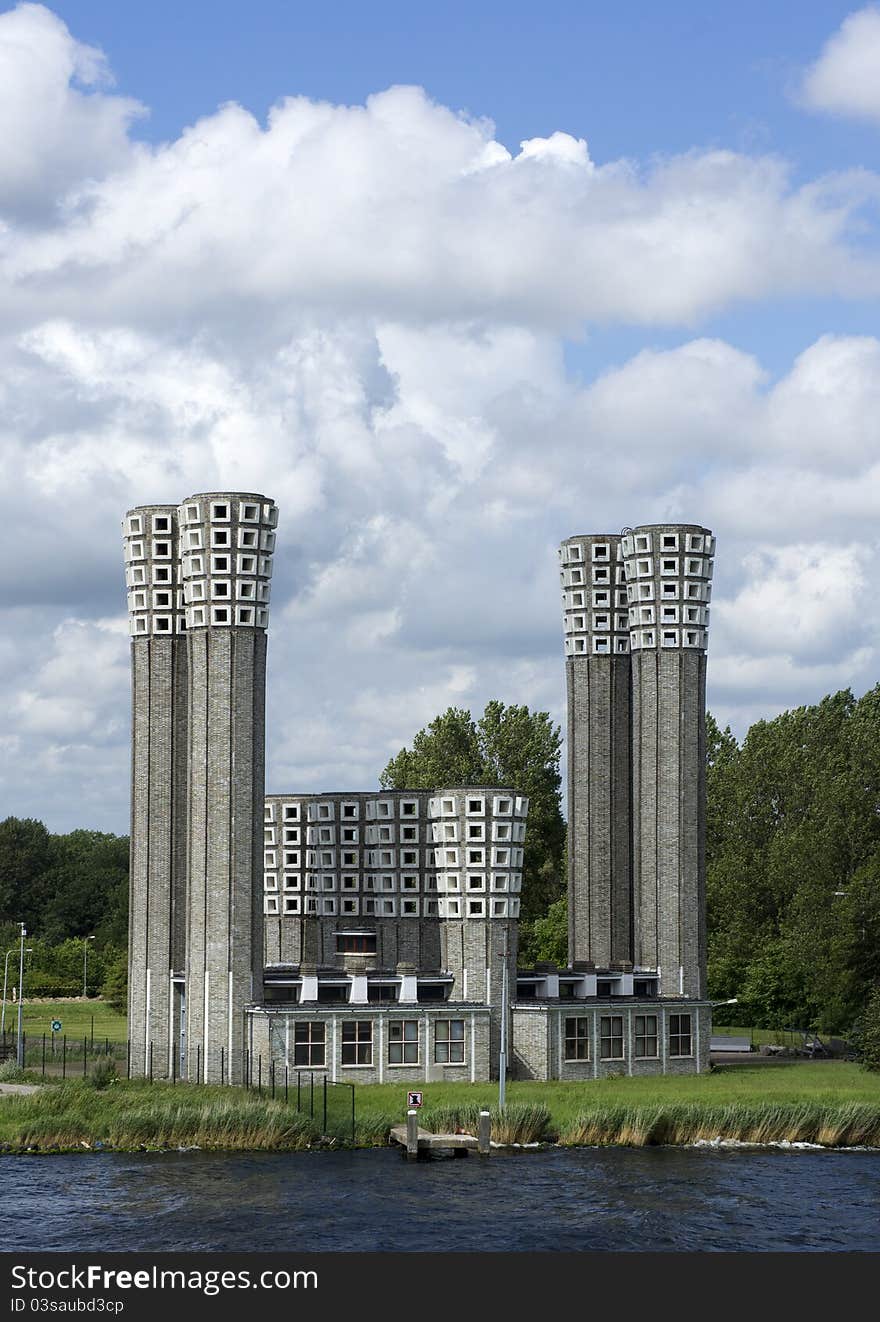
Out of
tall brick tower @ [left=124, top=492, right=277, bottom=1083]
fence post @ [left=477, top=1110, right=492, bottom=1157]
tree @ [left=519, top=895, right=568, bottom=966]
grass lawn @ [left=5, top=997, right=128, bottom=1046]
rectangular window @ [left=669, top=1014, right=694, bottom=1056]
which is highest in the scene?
tall brick tower @ [left=124, top=492, right=277, bottom=1083]

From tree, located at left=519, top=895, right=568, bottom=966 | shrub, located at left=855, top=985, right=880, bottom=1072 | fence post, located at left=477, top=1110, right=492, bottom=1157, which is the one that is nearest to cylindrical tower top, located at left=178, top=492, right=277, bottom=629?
fence post, located at left=477, top=1110, right=492, bottom=1157

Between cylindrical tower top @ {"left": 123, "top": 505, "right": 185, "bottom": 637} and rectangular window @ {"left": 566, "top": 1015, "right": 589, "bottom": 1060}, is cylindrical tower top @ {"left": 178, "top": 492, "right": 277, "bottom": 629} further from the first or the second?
rectangular window @ {"left": 566, "top": 1015, "right": 589, "bottom": 1060}

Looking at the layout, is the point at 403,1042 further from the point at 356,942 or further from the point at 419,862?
the point at 419,862

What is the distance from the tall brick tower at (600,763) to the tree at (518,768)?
47.2m

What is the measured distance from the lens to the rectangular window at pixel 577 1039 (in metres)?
111

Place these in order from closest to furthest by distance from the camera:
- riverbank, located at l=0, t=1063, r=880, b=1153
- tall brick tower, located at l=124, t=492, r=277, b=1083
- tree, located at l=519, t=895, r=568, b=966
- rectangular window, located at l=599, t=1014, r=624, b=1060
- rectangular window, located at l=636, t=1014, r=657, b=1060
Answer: riverbank, located at l=0, t=1063, r=880, b=1153 → tall brick tower, located at l=124, t=492, r=277, b=1083 → rectangular window, located at l=599, t=1014, r=624, b=1060 → rectangular window, located at l=636, t=1014, r=657, b=1060 → tree, located at l=519, t=895, r=568, b=966

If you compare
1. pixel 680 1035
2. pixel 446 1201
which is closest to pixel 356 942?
pixel 680 1035

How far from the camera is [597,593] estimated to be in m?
131

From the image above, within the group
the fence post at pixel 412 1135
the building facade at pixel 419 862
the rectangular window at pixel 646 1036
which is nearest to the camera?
the fence post at pixel 412 1135

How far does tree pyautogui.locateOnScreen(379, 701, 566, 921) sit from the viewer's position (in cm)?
17900

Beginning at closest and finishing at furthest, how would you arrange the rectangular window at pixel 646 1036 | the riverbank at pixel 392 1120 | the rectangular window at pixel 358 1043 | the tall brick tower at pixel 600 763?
the riverbank at pixel 392 1120
the rectangular window at pixel 358 1043
the rectangular window at pixel 646 1036
the tall brick tower at pixel 600 763

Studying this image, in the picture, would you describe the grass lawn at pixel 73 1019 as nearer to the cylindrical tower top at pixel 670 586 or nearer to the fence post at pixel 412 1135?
the cylindrical tower top at pixel 670 586

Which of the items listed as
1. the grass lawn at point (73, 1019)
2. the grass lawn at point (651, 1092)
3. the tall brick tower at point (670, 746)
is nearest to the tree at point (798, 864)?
the tall brick tower at point (670, 746)

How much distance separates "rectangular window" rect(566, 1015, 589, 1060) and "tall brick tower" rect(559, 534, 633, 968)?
695 inches
